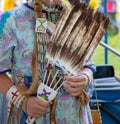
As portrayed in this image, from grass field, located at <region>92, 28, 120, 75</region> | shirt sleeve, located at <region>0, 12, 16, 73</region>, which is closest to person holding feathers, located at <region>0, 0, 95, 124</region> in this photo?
shirt sleeve, located at <region>0, 12, 16, 73</region>

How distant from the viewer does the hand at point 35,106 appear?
1.35 m

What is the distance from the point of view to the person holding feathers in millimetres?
1387

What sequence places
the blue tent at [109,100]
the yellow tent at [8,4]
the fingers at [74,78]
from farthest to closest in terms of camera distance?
1. the yellow tent at [8,4]
2. the blue tent at [109,100]
3. the fingers at [74,78]

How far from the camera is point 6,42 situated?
4.57 ft

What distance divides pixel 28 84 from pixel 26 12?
262mm

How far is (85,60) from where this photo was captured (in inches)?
54.3

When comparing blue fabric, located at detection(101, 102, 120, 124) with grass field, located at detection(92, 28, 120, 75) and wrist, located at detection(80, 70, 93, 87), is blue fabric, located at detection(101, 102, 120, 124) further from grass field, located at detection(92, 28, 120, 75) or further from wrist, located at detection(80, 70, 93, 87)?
grass field, located at detection(92, 28, 120, 75)

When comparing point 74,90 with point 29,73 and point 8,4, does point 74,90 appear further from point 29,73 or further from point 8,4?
point 8,4

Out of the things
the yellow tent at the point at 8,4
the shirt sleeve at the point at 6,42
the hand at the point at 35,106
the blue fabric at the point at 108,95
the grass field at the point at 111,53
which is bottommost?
the grass field at the point at 111,53

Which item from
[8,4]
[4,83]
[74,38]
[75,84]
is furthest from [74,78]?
[8,4]

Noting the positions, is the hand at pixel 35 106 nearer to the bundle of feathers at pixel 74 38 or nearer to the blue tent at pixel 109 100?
the bundle of feathers at pixel 74 38

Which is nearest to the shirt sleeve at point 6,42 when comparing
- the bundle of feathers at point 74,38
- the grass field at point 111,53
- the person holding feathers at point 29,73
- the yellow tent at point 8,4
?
the person holding feathers at point 29,73

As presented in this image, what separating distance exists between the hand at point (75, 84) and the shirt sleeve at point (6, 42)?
0.22 metres

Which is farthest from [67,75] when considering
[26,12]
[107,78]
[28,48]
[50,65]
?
[107,78]
